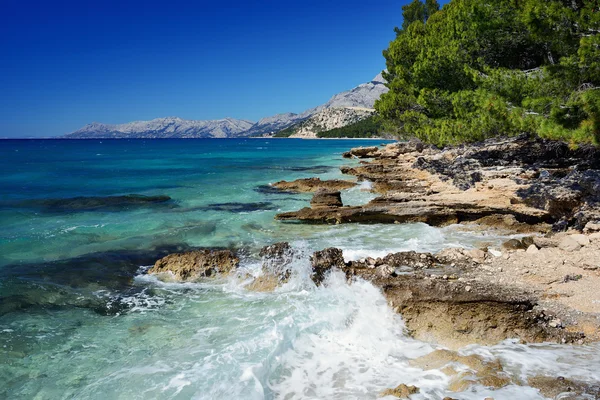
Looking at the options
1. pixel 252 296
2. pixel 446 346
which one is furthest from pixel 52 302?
pixel 446 346

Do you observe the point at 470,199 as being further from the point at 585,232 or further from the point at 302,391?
the point at 302,391

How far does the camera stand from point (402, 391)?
221 inches

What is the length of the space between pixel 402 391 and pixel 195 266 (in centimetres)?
733

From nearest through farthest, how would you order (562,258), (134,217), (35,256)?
(562,258) < (35,256) < (134,217)

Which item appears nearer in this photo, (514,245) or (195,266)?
(514,245)

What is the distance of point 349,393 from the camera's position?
5887 millimetres

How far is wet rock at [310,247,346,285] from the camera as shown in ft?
32.0

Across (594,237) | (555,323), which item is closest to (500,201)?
(594,237)

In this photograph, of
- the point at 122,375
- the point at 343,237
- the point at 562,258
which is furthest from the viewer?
the point at 343,237

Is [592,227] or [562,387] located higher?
[592,227]

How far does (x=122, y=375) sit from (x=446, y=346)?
5725 mm

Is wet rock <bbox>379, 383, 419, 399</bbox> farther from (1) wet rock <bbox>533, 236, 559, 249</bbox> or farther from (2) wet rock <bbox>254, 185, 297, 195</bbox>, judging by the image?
(2) wet rock <bbox>254, 185, 297, 195</bbox>

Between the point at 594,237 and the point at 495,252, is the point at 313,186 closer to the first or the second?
the point at 495,252

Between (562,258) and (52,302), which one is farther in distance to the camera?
(52,302)
